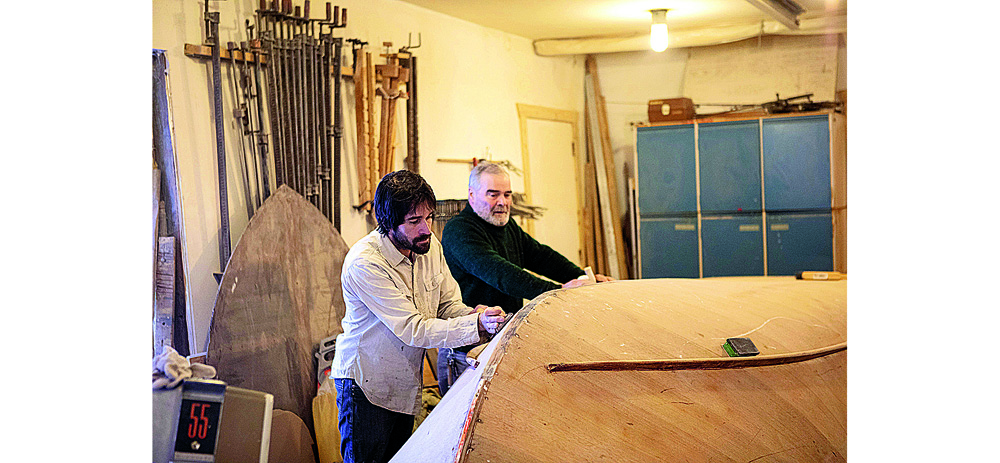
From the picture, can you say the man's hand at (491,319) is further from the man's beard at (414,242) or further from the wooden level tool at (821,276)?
the wooden level tool at (821,276)

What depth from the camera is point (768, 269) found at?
3348mm

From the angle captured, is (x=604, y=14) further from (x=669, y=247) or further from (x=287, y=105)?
(x=287, y=105)

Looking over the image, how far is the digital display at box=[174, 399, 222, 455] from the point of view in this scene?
1.45 metres

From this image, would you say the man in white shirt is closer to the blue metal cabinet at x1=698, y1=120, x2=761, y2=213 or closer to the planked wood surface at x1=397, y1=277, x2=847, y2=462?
the planked wood surface at x1=397, y1=277, x2=847, y2=462

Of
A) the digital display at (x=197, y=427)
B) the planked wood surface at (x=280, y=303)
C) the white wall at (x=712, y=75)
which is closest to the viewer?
the digital display at (x=197, y=427)

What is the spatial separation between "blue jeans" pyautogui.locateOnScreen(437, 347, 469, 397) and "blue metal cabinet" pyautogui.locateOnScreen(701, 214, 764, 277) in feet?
4.78

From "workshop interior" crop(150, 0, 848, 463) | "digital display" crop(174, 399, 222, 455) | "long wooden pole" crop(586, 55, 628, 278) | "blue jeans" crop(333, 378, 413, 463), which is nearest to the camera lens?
"digital display" crop(174, 399, 222, 455)

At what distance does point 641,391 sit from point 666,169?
227cm

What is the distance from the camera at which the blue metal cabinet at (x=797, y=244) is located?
3.27 m

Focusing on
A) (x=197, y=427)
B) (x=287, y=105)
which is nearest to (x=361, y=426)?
(x=197, y=427)

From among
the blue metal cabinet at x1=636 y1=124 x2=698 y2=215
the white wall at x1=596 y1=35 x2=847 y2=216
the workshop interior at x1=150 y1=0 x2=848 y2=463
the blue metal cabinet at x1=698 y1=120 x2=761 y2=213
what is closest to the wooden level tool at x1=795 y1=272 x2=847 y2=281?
the workshop interior at x1=150 y1=0 x2=848 y2=463

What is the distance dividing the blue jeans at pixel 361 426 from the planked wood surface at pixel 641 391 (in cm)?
24

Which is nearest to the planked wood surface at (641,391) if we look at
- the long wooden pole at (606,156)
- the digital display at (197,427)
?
the digital display at (197,427)
